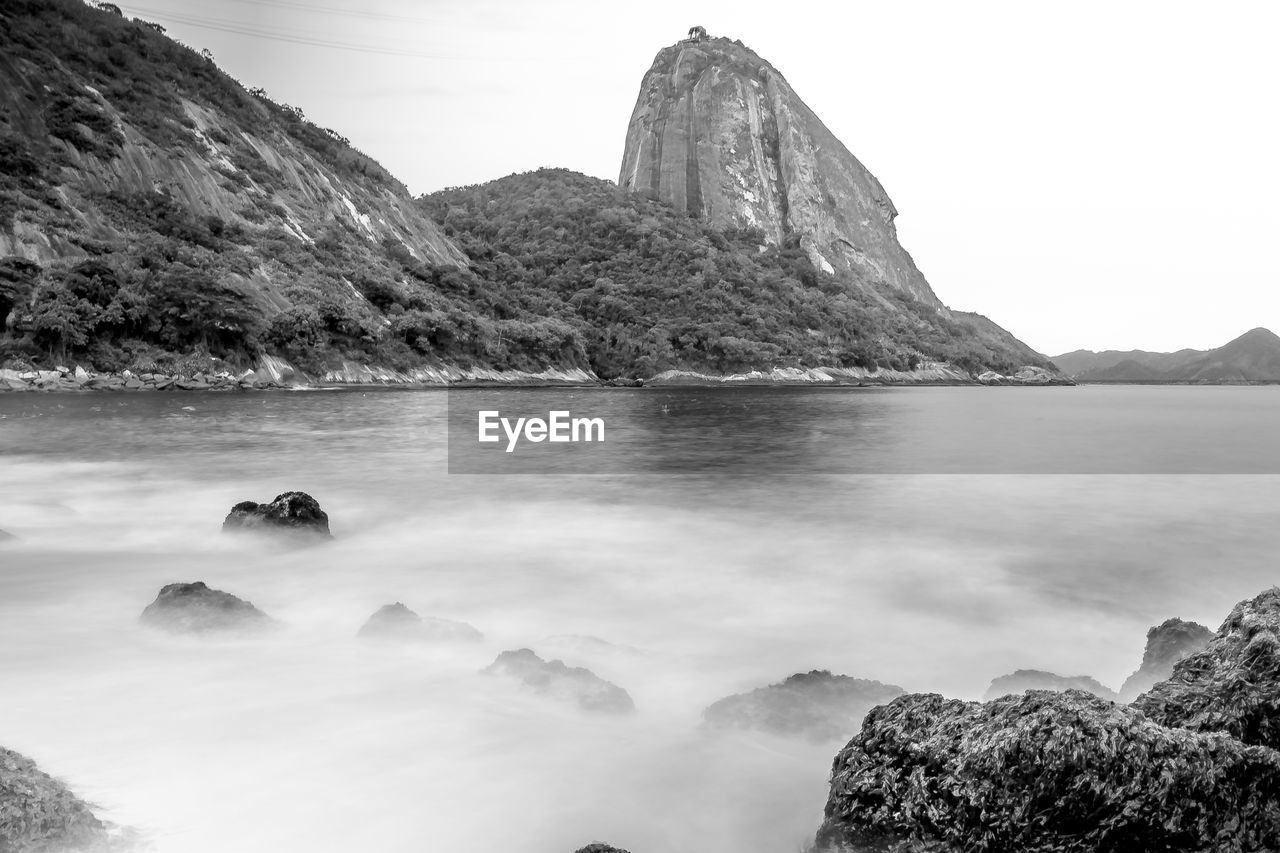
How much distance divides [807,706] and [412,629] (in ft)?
11.6

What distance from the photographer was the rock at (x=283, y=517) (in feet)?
33.8

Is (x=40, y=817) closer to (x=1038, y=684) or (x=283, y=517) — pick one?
(x=1038, y=684)

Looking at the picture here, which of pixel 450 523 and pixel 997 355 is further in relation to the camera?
pixel 997 355

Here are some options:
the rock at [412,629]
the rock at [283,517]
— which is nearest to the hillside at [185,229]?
the rock at [283,517]

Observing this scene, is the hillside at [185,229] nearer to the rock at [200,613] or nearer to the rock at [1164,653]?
the rock at [200,613]

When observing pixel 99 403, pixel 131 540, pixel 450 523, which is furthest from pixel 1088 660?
pixel 99 403

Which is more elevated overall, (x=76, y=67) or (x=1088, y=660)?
(x=76, y=67)

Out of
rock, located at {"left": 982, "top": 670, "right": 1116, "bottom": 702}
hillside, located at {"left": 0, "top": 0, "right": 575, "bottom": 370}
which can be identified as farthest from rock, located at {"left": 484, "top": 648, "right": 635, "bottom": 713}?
hillside, located at {"left": 0, "top": 0, "right": 575, "bottom": 370}

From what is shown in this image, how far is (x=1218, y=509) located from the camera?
47.6ft

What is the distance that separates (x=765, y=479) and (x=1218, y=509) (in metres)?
8.92

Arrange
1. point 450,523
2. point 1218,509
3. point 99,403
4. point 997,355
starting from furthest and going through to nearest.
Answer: point 997,355, point 99,403, point 1218,509, point 450,523

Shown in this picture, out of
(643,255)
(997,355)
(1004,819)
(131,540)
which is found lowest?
(131,540)

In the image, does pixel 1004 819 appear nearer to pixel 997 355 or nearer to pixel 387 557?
pixel 387 557

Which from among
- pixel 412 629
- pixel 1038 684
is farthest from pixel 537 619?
pixel 1038 684
